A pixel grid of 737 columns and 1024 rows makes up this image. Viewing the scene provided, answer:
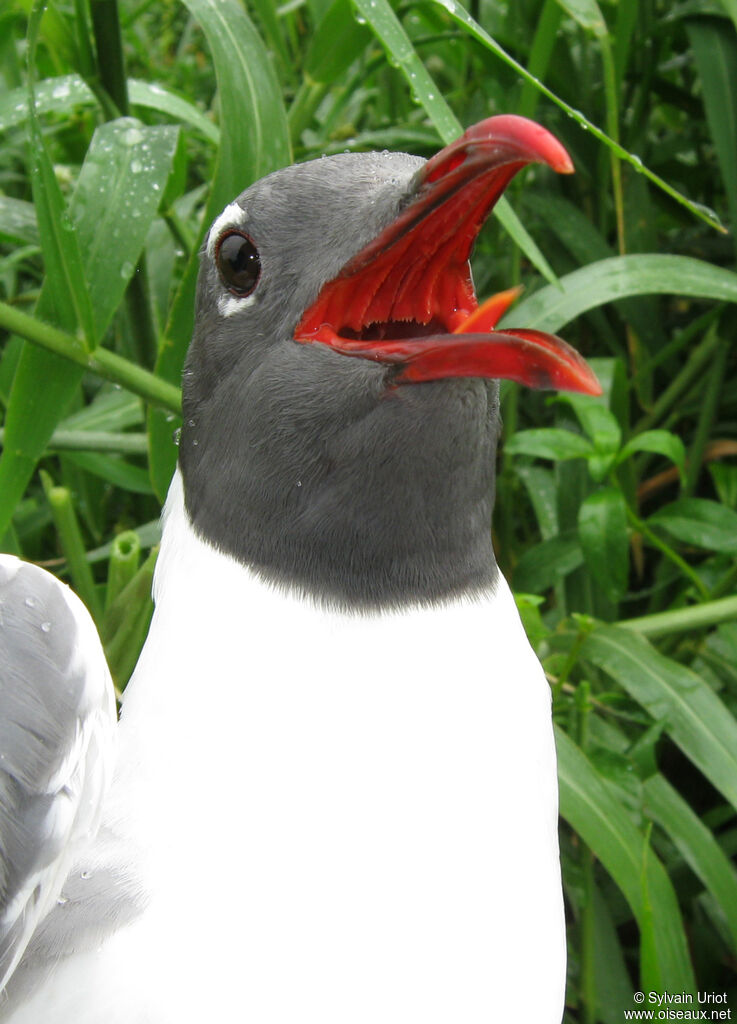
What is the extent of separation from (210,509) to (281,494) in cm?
7

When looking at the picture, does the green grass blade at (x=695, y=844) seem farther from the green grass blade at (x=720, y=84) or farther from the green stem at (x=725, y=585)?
the green grass blade at (x=720, y=84)

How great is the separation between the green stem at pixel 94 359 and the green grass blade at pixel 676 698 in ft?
1.73

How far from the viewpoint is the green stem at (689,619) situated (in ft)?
4.35

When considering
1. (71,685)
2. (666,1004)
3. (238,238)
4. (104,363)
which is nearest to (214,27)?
(104,363)

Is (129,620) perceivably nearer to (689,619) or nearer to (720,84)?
(689,619)

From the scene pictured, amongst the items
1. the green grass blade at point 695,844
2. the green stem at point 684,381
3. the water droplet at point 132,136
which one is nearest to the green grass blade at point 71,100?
the water droplet at point 132,136

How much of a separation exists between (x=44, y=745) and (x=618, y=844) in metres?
0.60

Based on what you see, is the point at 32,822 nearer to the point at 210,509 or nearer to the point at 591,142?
the point at 210,509

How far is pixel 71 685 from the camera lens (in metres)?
0.80

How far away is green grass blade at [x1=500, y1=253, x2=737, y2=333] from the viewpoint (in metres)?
1.36

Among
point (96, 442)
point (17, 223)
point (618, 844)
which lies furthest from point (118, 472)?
point (618, 844)

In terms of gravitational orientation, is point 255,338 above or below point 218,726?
above


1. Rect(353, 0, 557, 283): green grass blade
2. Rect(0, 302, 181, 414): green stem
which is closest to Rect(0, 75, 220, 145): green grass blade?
Rect(0, 302, 181, 414): green stem

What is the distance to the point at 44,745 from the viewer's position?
777 mm
